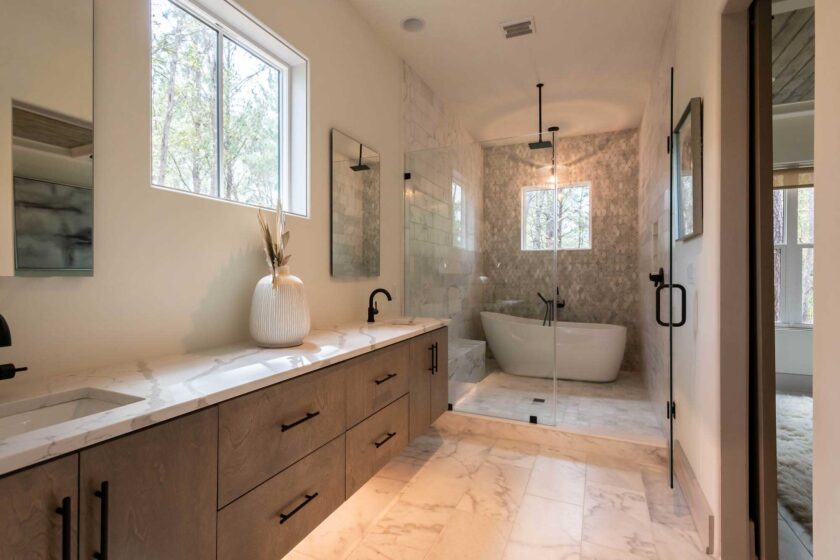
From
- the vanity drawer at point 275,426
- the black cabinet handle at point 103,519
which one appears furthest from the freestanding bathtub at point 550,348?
the black cabinet handle at point 103,519

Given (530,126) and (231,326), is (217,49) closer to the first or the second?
(231,326)

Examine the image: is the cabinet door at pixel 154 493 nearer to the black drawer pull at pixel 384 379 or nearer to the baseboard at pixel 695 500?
the black drawer pull at pixel 384 379

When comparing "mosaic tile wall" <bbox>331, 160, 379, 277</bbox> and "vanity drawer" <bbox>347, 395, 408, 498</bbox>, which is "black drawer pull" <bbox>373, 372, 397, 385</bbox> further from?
"mosaic tile wall" <bbox>331, 160, 379, 277</bbox>

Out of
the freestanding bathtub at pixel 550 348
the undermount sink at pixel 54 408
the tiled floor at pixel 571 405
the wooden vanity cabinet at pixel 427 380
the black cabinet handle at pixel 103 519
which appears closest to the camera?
the black cabinet handle at pixel 103 519

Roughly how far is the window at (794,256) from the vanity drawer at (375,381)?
4082 mm

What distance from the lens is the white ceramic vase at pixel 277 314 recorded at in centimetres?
161

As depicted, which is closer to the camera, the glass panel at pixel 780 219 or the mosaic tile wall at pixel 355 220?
the mosaic tile wall at pixel 355 220

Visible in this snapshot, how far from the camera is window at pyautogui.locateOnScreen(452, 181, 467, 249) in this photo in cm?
350

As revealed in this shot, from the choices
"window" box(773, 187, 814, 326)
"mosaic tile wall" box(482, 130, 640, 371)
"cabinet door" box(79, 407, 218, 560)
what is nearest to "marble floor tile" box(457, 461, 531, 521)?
"cabinet door" box(79, 407, 218, 560)

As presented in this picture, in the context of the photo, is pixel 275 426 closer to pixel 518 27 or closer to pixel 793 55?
pixel 518 27

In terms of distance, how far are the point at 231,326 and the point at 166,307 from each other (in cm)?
30

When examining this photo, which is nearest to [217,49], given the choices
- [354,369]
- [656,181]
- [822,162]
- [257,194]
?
[257,194]

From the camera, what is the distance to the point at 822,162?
87 centimetres

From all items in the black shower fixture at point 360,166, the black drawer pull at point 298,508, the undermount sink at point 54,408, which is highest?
the black shower fixture at point 360,166
